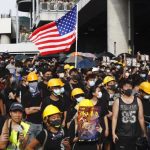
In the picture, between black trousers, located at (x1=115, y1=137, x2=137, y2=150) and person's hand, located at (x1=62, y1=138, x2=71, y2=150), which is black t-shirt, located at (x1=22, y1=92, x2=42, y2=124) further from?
person's hand, located at (x1=62, y1=138, x2=71, y2=150)

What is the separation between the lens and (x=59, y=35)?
750 inches

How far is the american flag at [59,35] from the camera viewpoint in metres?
19.0

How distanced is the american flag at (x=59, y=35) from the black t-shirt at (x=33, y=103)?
7049 mm

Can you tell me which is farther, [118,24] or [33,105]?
[118,24]

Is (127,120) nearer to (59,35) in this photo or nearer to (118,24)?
(59,35)

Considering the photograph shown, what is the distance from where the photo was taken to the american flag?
19.0m

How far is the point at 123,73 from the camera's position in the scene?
1816cm

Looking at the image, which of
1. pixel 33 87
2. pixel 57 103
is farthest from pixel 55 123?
pixel 33 87

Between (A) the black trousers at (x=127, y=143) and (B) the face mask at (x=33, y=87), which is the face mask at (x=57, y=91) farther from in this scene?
(A) the black trousers at (x=127, y=143)

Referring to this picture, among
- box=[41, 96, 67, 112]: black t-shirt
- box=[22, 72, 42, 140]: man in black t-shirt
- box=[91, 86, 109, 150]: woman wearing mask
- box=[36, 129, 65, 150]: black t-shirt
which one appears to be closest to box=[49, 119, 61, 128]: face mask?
box=[36, 129, 65, 150]: black t-shirt

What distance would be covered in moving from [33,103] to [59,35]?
7585mm

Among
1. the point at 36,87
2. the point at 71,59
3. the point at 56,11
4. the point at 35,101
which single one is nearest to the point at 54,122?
the point at 35,101

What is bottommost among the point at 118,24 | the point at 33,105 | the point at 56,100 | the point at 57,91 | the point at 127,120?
the point at 127,120

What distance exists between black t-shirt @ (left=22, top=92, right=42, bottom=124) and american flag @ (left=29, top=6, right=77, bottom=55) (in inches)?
278
